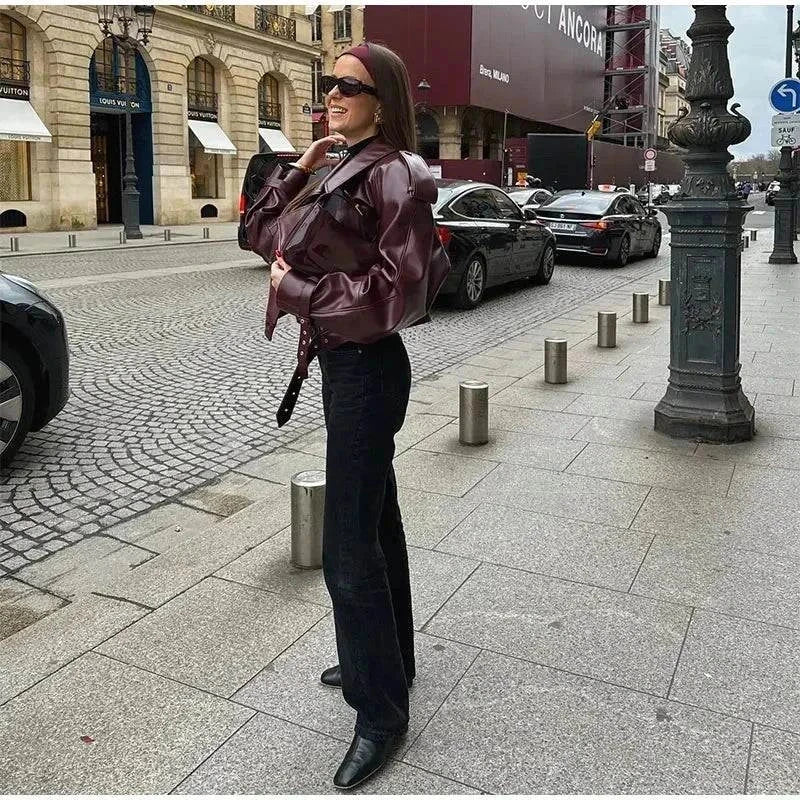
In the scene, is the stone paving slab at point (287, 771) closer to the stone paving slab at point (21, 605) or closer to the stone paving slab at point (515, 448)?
the stone paving slab at point (21, 605)

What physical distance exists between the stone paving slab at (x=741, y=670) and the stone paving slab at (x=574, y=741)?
3.8 inches

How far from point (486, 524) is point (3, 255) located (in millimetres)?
19113

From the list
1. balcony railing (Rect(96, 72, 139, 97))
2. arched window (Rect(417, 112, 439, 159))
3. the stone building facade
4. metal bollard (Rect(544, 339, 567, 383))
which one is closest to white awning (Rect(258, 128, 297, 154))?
the stone building facade

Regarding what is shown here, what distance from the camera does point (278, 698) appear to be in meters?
2.82

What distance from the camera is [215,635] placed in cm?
324

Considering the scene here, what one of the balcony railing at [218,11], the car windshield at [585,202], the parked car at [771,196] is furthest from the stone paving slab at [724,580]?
the balcony railing at [218,11]

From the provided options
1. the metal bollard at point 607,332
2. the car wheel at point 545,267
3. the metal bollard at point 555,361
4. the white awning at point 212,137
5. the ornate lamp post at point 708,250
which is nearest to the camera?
the ornate lamp post at point 708,250

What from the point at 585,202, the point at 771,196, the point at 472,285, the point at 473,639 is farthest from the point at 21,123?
the point at 771,196

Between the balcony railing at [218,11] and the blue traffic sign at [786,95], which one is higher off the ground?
the balcony railing at [218,11]

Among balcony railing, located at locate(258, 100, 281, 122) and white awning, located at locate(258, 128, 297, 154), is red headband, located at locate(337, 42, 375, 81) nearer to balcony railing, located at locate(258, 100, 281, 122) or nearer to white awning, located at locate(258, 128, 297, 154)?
white awning, located at locate(258, 128, 297, 154)

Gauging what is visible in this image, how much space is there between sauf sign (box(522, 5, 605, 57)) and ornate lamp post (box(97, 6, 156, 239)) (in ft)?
93.3

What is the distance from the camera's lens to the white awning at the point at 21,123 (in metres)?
27.7

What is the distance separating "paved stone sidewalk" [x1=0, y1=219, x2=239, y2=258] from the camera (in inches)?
879

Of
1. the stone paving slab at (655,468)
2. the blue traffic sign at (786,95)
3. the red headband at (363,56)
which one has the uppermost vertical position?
the blue traffic sign at (786,95)
